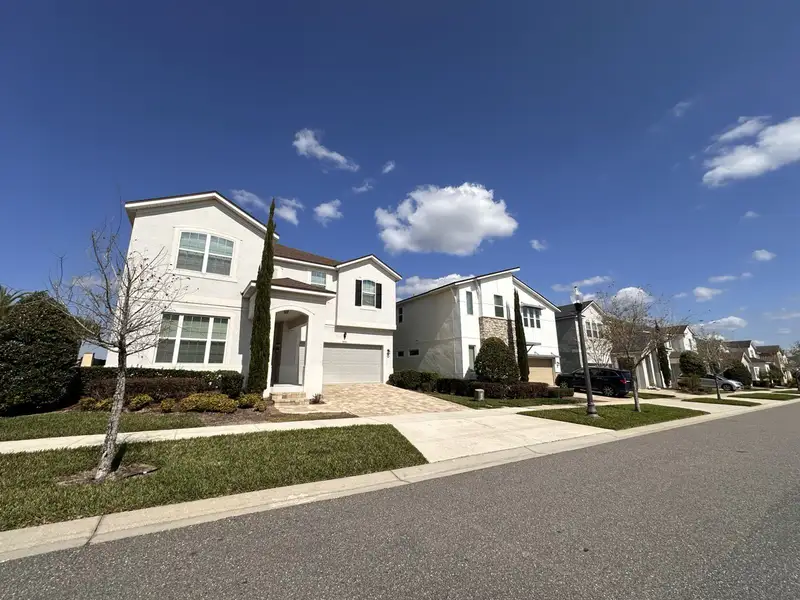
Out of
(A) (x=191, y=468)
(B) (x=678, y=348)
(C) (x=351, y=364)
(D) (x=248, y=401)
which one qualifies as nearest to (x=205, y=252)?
(D) (x=248, y=401)

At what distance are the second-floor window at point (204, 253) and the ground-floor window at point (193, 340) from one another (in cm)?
213

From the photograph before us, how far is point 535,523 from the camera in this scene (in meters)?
4.01

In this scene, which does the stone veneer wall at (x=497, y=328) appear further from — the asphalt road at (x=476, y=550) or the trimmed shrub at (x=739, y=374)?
the trimmed shrub at (x=739, y=374)

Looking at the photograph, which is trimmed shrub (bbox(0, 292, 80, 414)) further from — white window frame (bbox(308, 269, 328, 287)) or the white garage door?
the white garage door

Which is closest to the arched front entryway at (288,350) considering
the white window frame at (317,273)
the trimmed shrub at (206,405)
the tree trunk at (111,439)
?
the white window frame at (317,273)

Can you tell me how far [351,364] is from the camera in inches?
826

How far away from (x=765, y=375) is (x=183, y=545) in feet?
225

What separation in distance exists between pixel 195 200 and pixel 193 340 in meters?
6.04

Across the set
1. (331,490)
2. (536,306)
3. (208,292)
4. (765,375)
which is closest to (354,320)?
(208,292)

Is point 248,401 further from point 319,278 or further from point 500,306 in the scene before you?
point 500,306

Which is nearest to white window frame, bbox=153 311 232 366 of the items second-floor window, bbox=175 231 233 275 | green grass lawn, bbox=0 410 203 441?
second-floor window, bbox=175 231 233 275

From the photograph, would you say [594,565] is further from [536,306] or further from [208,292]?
[536,306]

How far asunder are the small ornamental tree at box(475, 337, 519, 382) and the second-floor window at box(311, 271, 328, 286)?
9900 mm

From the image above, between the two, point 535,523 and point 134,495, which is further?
point 134,495
